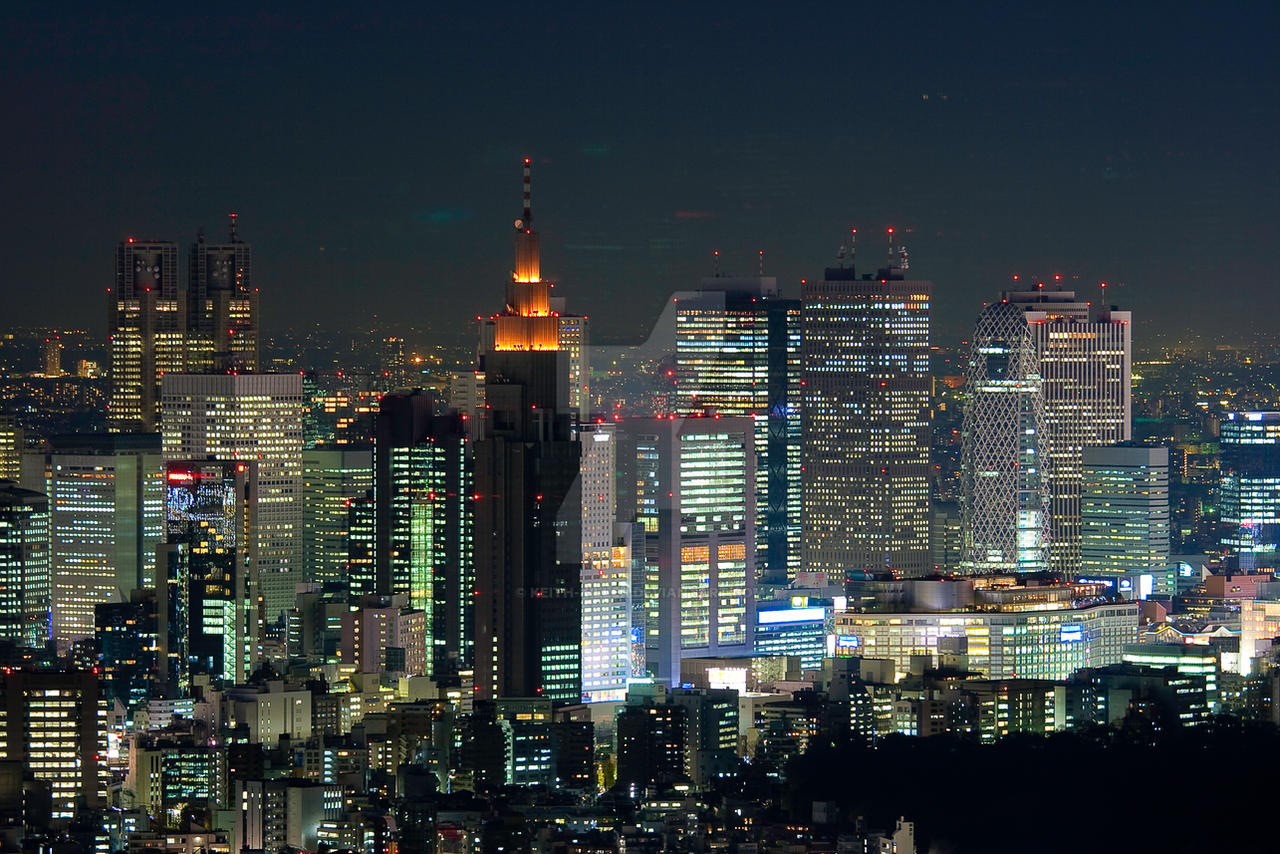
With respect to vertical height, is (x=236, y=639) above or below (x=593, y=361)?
below

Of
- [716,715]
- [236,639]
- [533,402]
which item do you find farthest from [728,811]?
[236,639]

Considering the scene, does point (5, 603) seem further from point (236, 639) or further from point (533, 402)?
point (533, 402)

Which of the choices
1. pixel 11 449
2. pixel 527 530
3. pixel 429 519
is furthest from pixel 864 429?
pixel 527 530

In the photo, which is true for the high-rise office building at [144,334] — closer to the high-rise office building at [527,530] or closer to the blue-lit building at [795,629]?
the high-rise office building at [527,530]

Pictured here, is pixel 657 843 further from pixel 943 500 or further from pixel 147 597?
pixel 943 500

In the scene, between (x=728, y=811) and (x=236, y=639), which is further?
(x=236, y=639)

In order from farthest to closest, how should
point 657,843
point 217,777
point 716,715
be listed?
point 716,715 < point 217,777 < point 657,843

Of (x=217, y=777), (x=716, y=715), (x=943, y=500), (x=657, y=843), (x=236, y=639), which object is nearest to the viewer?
(x=657, y=843)

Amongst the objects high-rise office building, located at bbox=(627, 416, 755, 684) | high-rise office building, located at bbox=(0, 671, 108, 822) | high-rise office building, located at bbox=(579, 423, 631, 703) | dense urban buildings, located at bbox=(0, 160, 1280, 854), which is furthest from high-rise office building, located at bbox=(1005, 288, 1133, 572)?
high-rise office building, located at bbox=(0, 671, 108, 822)
